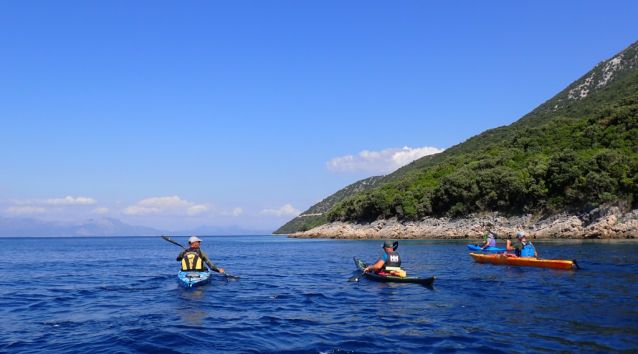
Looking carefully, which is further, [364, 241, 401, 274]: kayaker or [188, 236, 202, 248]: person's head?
[364, 241, 401, 274]: kayaker

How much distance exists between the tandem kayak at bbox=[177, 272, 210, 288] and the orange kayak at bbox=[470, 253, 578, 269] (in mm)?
18429

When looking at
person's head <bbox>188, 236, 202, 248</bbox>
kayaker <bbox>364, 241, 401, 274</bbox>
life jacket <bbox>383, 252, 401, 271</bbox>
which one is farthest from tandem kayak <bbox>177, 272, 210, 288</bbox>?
life jacket <bbox>383, 252, 401, 271</bbox>

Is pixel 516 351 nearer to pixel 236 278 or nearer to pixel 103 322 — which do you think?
pixel 103 322

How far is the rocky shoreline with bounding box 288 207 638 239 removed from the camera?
45844mm

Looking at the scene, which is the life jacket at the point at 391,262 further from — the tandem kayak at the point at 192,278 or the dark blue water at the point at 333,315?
the tandem kayak at the point at 192,278

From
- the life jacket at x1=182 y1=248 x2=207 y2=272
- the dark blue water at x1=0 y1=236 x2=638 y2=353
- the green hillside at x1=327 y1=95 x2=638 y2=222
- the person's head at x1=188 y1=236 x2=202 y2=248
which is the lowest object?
the dark blue water at x1=0 y1=236 x2=638 y2=353

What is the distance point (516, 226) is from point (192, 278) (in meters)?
51.9

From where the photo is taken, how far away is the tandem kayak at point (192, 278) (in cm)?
1831

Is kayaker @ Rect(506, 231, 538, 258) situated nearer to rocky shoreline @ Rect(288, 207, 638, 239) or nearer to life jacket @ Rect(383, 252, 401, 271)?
life jacket @ Rect(383, 252, 401, 271)

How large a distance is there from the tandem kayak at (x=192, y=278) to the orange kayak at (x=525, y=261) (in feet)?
60.5

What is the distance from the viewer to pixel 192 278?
60.6 feet

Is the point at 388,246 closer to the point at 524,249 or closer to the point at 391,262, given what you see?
the point at 391,262

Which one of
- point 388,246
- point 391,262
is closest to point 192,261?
point 388,246

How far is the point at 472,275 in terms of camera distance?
21141 mm
